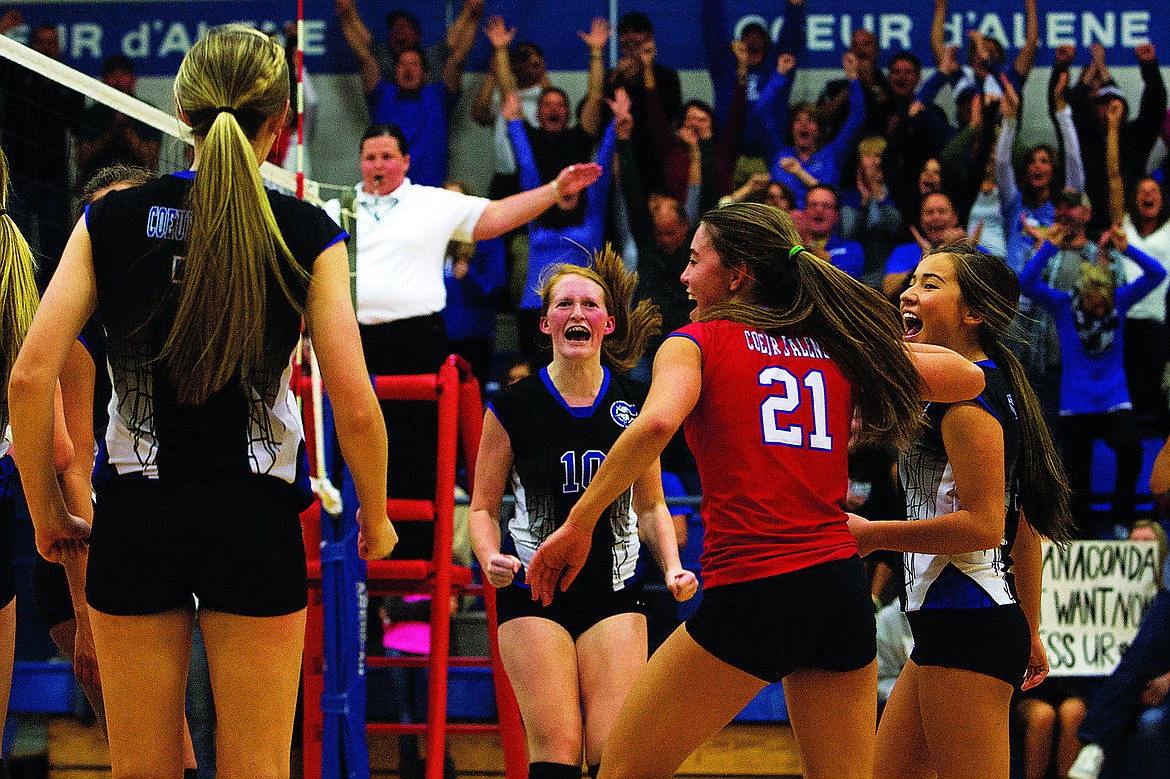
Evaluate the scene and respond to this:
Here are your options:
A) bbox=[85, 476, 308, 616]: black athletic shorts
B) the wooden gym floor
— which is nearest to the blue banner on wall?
the wooden gym floor

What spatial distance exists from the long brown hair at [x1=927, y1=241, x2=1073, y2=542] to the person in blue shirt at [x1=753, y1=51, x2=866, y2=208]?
5192mm

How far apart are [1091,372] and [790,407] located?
5985 mm

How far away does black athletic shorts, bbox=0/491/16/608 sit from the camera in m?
3.42

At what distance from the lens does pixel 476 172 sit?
35.1 ft

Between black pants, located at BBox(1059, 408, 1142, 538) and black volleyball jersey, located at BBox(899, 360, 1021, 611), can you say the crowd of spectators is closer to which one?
black pants, located at BBox(1059, 408, 1142, 538)

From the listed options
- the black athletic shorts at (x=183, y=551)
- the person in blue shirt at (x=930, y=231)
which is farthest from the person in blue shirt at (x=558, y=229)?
the black athletic shorts at (x=183, y=551)

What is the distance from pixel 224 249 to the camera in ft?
8.43

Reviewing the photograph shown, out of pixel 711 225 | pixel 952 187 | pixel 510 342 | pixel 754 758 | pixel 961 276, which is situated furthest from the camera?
pixel 510 342

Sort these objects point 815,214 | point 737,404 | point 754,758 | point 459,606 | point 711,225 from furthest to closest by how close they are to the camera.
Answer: point 815,214 < point 459,606 < point 754,758 < point 711,225 < point 737,404

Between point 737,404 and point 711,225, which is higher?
point 711,225

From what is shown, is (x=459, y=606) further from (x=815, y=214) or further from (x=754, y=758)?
(x=815, y=214)

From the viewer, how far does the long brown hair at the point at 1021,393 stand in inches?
147

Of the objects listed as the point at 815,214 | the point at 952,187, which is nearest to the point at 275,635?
the point at 815,214

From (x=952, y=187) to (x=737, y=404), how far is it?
6.60m
